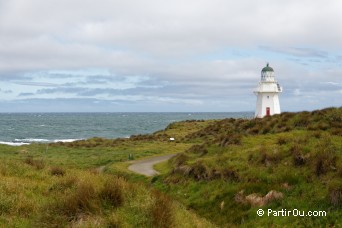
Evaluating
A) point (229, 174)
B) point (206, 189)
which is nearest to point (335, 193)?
point (229, 174)

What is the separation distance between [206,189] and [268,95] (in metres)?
41.2

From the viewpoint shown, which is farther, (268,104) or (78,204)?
(268,104)

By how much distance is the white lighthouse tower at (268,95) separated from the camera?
188ft

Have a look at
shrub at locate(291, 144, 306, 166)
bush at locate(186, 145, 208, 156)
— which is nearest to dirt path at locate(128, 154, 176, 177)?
bush at locate(186, 145, 208, 156)

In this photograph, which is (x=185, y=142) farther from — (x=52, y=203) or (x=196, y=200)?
→ (x=52, y=203)

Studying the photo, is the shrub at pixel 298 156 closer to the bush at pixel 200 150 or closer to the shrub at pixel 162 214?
the shrub at pixel 162 214

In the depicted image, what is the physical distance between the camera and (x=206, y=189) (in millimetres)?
18641

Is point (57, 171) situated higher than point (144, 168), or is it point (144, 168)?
point (57, 171)

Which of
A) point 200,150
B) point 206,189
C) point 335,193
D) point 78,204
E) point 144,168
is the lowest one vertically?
point 144,168

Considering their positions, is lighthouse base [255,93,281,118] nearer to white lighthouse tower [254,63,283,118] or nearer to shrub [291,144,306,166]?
white lighthouse tower [254,63,283,118]

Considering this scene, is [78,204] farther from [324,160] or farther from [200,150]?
[200,150]

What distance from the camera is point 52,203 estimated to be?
10.6 metres

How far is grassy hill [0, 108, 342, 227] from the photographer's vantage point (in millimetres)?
10164

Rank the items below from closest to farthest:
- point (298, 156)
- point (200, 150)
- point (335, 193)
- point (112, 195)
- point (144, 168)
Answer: point (112, 195), point (335, 193), point (298, 156), point (200, 150), point (144, 168)
